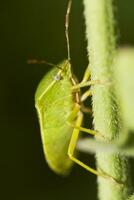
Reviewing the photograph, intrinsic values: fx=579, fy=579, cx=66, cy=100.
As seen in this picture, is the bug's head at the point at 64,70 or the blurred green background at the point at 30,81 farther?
the blurred green background at the point at 30,81

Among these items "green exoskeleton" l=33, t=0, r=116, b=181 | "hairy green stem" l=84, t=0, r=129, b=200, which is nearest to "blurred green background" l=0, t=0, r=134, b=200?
"green exoskeleton" l=33, t=0, r=116, b=181

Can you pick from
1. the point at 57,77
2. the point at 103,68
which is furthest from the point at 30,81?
the point at 103,68

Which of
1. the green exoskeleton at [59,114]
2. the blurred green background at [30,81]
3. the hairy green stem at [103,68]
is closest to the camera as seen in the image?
the hairy green stem at [103,68]

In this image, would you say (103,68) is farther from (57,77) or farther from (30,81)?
(30,81)

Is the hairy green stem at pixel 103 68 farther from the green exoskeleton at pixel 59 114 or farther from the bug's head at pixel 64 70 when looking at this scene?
the bug's head at pixel 64 70

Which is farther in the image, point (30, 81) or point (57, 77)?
point (30, 81)

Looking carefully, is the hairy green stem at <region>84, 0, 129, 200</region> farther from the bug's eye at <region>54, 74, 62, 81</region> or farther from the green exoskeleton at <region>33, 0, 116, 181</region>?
the bug's eye at <region>54, 74, 62, 81</region>

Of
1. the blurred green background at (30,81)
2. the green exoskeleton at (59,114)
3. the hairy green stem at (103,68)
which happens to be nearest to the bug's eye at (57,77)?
the green exoskeleton at (59,114)
